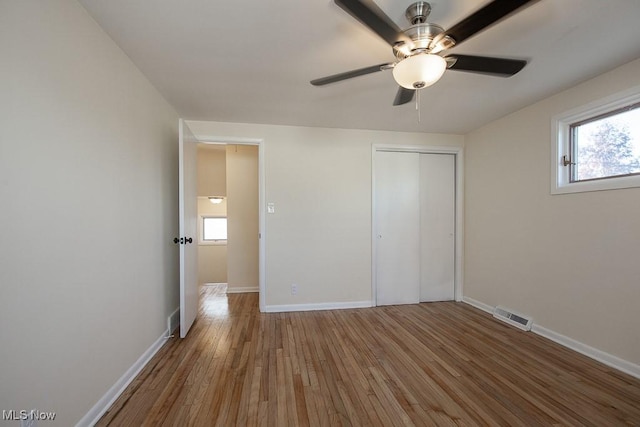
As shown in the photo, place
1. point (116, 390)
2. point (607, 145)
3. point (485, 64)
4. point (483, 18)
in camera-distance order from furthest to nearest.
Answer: point (607, 145) < point (116, 390) < point (485, 64) < point (483, 18)

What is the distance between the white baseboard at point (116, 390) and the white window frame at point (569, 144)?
3850mm

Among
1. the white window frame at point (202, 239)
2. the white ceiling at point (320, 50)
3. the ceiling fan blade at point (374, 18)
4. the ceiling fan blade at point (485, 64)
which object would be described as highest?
the white ceiling at point (320, 50)

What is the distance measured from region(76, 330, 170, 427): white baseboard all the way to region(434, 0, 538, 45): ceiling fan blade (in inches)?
107

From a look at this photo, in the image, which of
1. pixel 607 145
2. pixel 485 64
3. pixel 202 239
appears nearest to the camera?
pixel 485 64

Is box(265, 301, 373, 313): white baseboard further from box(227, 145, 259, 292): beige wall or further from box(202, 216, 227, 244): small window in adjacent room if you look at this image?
box(202, 216, 227, 244): small window in adjacent room

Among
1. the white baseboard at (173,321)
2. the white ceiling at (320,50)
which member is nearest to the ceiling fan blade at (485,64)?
the white ceiling at (320,50)

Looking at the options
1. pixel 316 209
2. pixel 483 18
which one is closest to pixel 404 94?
pixel 483 18

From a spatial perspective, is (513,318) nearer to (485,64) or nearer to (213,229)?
(485,64)

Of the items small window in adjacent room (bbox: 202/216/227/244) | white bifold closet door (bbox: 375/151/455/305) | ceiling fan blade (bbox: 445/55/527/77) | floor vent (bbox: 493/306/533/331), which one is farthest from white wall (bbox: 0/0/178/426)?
small window in adjacent room (bbox: 202/216/227/244)

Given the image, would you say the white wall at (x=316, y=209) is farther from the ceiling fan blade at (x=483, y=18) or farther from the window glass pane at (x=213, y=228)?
the window glass pane at (x=213, y=228)

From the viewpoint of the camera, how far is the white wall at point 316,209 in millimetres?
3076

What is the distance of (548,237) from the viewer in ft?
7.91

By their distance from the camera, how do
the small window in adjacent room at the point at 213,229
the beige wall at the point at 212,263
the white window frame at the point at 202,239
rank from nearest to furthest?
the beige wall at the point at 212,263 → the white window frame at the point at 202,239 → the small window in adjacent room at the point at 213,229

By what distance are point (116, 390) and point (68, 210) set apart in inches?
47.9
